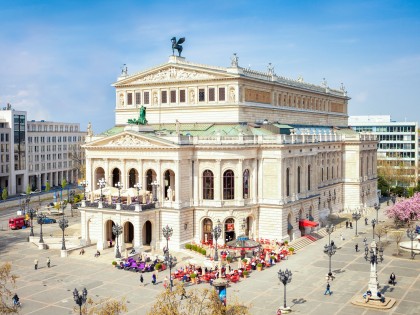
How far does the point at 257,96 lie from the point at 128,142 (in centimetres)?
2348

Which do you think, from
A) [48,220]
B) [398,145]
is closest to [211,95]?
[48,220]

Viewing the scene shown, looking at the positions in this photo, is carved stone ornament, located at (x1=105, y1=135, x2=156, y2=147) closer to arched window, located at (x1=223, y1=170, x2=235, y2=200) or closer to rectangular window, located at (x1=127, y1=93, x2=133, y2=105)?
arched window, located at (x1=223, y1=170, x2=235, y2=200)

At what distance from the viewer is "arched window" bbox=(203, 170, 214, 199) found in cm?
7456

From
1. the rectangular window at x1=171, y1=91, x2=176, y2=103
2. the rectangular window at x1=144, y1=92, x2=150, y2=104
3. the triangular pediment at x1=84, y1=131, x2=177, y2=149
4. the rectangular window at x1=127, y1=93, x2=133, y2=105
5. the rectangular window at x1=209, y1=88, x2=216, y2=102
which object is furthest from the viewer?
the rectangular window at x1=127, y1=93, x2=133, y2=105

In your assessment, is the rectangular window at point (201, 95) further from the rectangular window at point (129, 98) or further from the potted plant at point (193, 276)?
the potted plant at point (193, 276)

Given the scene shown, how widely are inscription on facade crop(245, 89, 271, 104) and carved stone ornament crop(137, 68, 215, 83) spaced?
634 cm

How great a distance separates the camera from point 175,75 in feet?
277

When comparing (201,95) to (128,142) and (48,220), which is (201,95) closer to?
(128,142)

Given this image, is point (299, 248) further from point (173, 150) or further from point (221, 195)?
point (173, 150)

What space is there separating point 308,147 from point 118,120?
3161 cm

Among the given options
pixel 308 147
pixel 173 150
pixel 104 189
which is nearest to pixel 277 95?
pixel 308 147

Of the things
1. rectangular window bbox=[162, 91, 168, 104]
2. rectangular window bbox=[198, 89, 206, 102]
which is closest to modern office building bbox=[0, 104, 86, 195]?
rectangular window bbox=[162, 91, 168, 104]

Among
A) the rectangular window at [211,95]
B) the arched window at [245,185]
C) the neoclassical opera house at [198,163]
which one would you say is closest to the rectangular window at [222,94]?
the neoclassical opera house at [198,163]

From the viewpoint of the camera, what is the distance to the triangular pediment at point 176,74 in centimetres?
8181
